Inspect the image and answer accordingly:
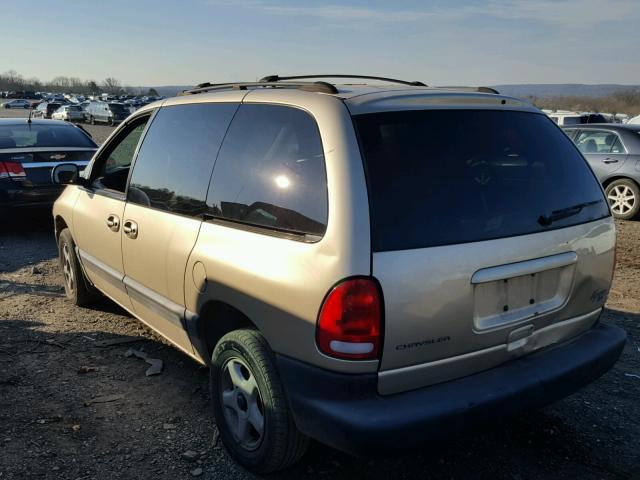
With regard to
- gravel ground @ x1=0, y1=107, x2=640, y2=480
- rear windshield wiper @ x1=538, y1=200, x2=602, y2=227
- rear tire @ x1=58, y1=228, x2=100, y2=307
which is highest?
rear windshield wiper @ x1=538, y1=200, x2=602, y2=227

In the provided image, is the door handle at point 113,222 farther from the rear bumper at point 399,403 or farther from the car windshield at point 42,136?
the car windshield at point 42,136

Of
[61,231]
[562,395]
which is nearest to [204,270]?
[562,395]

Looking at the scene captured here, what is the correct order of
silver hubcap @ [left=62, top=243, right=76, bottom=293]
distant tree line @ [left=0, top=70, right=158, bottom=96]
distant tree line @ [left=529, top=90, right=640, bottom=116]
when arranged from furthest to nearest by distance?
distant tree line @ [left=0, top=70, right=158, bottom=96] < distant tree line @ [left=529, top=90, right=640, bottom=116] < silver hubcap @ [left=62, top=243, right=76, bottom=293]

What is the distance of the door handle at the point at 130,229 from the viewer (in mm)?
3449

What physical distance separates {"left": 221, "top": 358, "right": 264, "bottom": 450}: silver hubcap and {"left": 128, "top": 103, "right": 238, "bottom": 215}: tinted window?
83 cm

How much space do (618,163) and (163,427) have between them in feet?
30.1

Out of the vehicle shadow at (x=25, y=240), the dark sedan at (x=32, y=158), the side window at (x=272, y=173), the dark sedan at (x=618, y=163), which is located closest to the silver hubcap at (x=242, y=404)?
the side window at (x=272, y=173)

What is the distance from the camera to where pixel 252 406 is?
2.60 m

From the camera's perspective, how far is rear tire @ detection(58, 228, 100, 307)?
4.75 metres

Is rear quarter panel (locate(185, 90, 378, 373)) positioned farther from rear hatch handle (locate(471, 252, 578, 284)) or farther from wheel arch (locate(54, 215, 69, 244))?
wheel arch (locate(54, 215, 69, 244))

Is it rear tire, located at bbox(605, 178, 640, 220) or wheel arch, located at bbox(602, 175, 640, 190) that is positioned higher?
wheel arch, located at bbox(602, 175, 640, 190)

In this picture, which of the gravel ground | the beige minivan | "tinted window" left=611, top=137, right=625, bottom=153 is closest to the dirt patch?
the gravel ground

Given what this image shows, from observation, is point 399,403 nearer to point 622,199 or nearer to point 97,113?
point 622,199

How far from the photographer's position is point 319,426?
7.13 feet
